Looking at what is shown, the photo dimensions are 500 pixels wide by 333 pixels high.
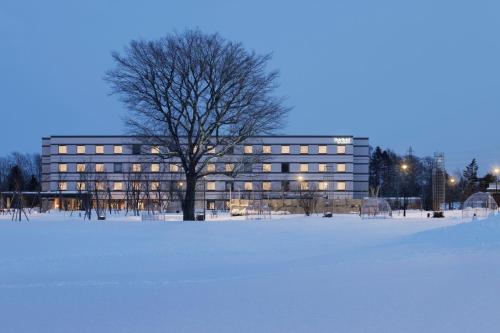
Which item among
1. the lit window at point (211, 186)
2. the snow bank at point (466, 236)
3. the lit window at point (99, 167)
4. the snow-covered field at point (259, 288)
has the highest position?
the lit window at point (99, 167)

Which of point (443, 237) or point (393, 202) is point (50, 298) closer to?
point (443, 237)

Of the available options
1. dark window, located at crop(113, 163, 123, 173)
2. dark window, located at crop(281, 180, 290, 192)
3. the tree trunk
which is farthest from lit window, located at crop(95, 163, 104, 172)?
the tree trunk

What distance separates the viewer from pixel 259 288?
36.1 feet

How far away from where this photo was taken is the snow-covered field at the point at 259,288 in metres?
8.27

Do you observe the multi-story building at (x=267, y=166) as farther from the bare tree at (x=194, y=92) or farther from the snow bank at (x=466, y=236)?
the snow bank at (x=466, y=236)

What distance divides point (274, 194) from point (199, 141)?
7466cm

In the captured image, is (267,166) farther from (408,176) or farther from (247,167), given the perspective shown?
(247,167)

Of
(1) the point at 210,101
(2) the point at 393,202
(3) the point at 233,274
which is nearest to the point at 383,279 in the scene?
(3) the point at 233,274

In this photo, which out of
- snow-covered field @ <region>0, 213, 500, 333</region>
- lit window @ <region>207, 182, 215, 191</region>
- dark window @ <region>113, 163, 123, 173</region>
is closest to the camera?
snow-covered field @ <region>0, 213, 500, 333</region>

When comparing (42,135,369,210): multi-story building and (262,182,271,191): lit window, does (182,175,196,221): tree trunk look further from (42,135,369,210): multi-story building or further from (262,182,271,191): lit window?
(262,182,271,191): lit window

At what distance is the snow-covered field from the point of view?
827 cm

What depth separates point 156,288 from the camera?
37.2 ft

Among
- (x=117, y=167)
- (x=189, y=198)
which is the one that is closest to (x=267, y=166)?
(x=117, y=167)

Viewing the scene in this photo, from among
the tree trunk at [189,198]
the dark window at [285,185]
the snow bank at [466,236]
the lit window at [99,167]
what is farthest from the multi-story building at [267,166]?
the snow bank at [466,236]
